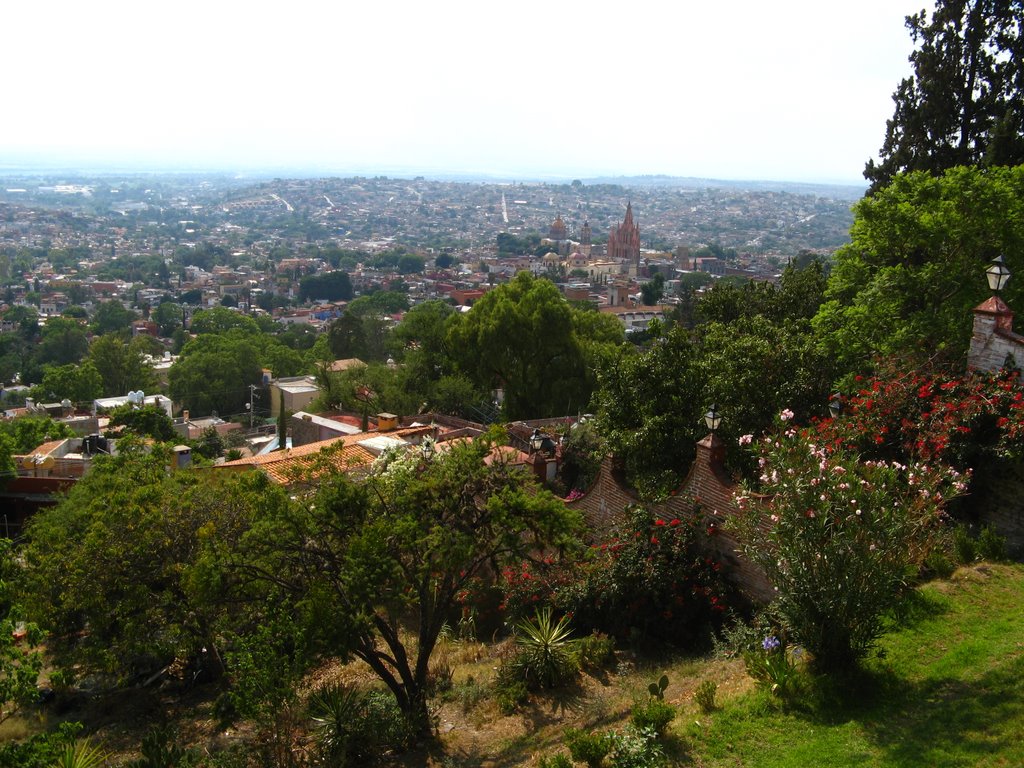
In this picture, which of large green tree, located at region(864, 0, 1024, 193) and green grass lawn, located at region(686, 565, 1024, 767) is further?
large green tree, located at region(864, 0, 1024, 193)

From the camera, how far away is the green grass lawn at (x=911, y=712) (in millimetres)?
4438

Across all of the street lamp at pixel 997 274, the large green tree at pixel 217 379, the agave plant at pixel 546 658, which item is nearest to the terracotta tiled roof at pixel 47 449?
the agave plant at pixel 546 658

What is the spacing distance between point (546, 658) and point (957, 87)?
12.1 metres

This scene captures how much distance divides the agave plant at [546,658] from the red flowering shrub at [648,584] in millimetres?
428

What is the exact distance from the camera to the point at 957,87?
46.2 feet

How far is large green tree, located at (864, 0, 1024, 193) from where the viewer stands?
44.5 feet

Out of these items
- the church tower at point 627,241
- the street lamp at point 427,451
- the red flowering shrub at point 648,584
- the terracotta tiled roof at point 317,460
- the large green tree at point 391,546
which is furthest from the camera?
the church tower at point 627,241

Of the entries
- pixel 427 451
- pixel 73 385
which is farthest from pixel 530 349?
pixel 73 385

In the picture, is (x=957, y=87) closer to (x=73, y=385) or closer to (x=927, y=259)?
(x=927, y=259)

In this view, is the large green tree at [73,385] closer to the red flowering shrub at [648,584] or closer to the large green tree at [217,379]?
the large green tree at [217,379]

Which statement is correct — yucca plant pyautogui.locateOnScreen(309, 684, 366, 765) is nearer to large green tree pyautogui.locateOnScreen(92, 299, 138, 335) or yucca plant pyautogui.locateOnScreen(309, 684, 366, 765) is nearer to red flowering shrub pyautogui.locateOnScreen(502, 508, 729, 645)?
red flowering shrub pyautogui.locateOnScreen(502, 508, 729, 645)

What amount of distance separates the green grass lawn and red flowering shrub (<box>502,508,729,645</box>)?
160 cm

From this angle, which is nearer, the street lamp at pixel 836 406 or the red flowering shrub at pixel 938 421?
the red flowering shrub at pixel 938 421

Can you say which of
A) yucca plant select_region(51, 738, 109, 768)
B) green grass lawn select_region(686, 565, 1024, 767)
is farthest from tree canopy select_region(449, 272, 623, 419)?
green grass lawn select_region(686, 565, 1024, 767)
